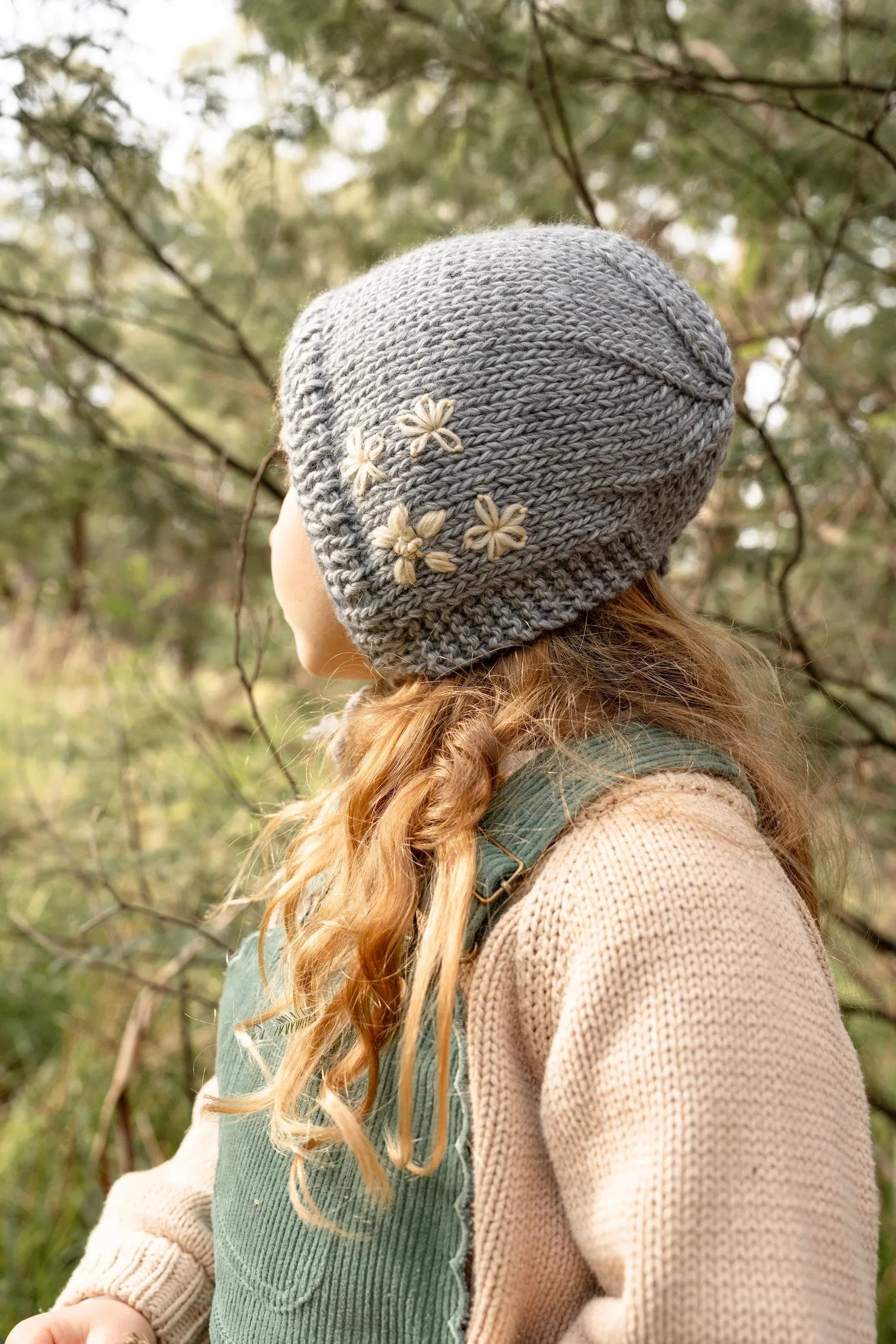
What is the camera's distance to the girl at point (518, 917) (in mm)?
983

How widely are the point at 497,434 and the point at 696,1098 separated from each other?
30.7 inches

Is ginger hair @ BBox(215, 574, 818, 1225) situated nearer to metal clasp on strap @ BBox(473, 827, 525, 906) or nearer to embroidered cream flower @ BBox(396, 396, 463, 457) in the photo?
metal clasp on strap @ BBox(473, 827, 525, 906)

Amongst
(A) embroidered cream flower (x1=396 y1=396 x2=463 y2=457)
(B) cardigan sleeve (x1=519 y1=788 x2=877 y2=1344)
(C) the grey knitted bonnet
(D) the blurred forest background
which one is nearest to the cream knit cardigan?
(B) cardigan sleeve (x1=519 y1=788 x2=877 y2=1344)

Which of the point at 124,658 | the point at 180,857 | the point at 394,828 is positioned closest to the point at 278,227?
the point at 124,658

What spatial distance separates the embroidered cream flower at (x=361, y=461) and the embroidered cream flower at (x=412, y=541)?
6cm

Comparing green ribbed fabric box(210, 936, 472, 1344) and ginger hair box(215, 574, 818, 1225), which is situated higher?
ginger hair box(215, 574, 818, 1225)

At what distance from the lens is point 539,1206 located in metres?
1.11

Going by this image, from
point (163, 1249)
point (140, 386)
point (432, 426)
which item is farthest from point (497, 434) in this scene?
point (140, 386)

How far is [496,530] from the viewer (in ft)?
4.22

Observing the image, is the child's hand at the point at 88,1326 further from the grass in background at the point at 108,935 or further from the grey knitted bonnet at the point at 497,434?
the grey knitted bonnet at the point at 497,434

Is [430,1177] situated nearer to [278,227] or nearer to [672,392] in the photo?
[672,392]

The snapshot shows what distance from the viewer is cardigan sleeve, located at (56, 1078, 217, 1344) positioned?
4.59 ft

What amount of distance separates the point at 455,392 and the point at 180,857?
1.97 meters

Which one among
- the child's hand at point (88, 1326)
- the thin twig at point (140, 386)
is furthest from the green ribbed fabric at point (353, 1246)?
the thin twig at point (140, 386)
